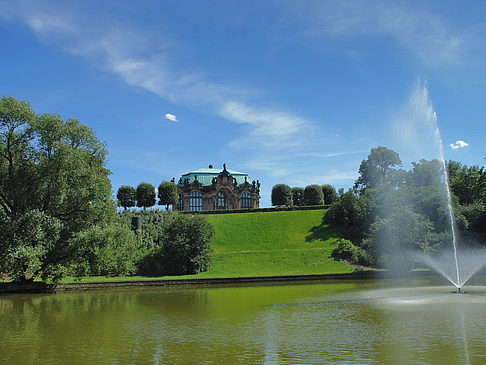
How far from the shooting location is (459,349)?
33.7ft

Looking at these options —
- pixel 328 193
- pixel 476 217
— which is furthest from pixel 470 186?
pixel 328 193

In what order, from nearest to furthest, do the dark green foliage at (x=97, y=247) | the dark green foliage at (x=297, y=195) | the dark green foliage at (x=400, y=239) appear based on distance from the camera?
the dark green foliage at (x=97, y=247) → the dark green foliage at (x=400, y=239) → the dark green foliage at (x=297, y=195)

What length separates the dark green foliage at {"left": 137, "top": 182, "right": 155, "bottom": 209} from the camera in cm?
7956

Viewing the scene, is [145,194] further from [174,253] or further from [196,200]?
[174,253]

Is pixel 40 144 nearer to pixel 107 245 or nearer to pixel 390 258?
pixel 107 245

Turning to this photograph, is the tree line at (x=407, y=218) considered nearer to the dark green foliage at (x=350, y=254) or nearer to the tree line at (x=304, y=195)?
the dark green foliage at (x=350, y=254)

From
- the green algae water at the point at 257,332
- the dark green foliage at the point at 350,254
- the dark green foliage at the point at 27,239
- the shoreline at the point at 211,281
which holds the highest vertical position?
the dark green foliage at the point at 27,239

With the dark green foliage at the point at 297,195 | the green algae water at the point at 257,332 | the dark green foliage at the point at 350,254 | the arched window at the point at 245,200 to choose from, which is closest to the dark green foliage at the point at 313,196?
the dark green foliage at the point at 297,195

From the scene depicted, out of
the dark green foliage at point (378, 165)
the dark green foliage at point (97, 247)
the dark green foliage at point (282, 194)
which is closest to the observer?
the dark green foliage at point (97, 247)

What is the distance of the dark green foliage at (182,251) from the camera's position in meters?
42.3

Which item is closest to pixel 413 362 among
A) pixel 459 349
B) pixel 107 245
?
pixel 459 349

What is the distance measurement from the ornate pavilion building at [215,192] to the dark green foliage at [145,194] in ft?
41.6

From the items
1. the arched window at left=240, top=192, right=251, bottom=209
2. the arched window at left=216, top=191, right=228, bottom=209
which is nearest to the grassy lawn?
the arched window at left=216, top=191, right=228, bottom=209

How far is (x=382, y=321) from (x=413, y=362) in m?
5.61
